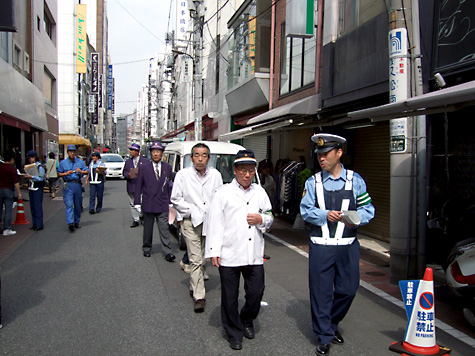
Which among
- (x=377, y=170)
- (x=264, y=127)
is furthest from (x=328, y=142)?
(x=264, y=127)

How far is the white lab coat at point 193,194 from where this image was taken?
16.7 feet

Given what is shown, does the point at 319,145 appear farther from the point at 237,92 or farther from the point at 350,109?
the point at 237,92

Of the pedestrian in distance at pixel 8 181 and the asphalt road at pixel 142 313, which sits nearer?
the asphalt road at pixel 142 313

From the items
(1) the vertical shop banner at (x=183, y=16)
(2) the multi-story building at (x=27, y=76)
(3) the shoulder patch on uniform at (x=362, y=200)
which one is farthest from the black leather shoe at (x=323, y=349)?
(1) the vertical shop banner at (x=183, y=16)

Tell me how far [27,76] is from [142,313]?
63.5 feet

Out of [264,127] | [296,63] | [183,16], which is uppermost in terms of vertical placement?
[183,16]

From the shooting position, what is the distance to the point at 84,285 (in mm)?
5641

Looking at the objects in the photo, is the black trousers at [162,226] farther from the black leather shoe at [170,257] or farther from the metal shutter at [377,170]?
the metal shutter at [377,170]

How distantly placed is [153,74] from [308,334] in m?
107

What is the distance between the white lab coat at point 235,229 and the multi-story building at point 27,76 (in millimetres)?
7953

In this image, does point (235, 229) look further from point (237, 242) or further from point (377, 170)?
point (377, 170)

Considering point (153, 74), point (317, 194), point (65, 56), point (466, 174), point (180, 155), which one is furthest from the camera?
point (153, 74)

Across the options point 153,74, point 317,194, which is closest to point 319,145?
point 317,194

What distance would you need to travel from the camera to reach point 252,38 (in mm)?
16953
